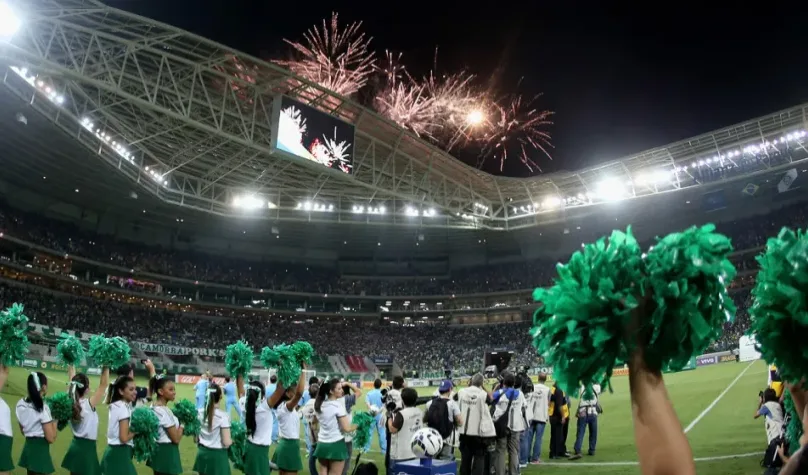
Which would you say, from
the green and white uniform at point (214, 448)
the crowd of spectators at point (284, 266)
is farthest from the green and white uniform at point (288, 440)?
the crowd of spectators at point (284, 266)

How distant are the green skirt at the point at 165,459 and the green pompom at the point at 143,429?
27cm

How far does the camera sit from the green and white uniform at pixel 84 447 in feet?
20.2

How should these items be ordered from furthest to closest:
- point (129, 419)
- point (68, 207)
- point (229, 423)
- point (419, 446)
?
1. point (68, 207)
2. point (229, 423)
3. point (129, 419)
4. point (419, 446)

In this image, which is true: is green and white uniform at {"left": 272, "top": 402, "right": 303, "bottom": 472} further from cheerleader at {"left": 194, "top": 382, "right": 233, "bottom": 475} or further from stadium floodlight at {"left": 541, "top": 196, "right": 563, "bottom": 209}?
stadium floodlight at {"left": 541, "top": 196, "right": 563, "bottom": 209}

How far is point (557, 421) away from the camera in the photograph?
38.9 feet

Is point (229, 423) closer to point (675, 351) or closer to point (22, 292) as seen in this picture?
point (675, 351)

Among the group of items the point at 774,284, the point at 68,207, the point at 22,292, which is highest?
the point at 68,207

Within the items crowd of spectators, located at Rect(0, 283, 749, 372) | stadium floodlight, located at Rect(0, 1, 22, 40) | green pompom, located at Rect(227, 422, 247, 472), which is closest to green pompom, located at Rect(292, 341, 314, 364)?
green pompom, located at Rect(227, 422, 247, 472)

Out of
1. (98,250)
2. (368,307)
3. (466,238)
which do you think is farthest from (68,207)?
(466,238)

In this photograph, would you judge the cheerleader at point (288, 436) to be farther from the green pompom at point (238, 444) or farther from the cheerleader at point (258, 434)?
the green pompom at point (238, 444)

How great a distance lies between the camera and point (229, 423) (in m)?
6.60

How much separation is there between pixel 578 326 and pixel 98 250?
146 ft

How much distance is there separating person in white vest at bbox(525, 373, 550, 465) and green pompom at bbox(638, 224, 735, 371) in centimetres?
965

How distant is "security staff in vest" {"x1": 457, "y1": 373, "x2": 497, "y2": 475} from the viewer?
8.55m
